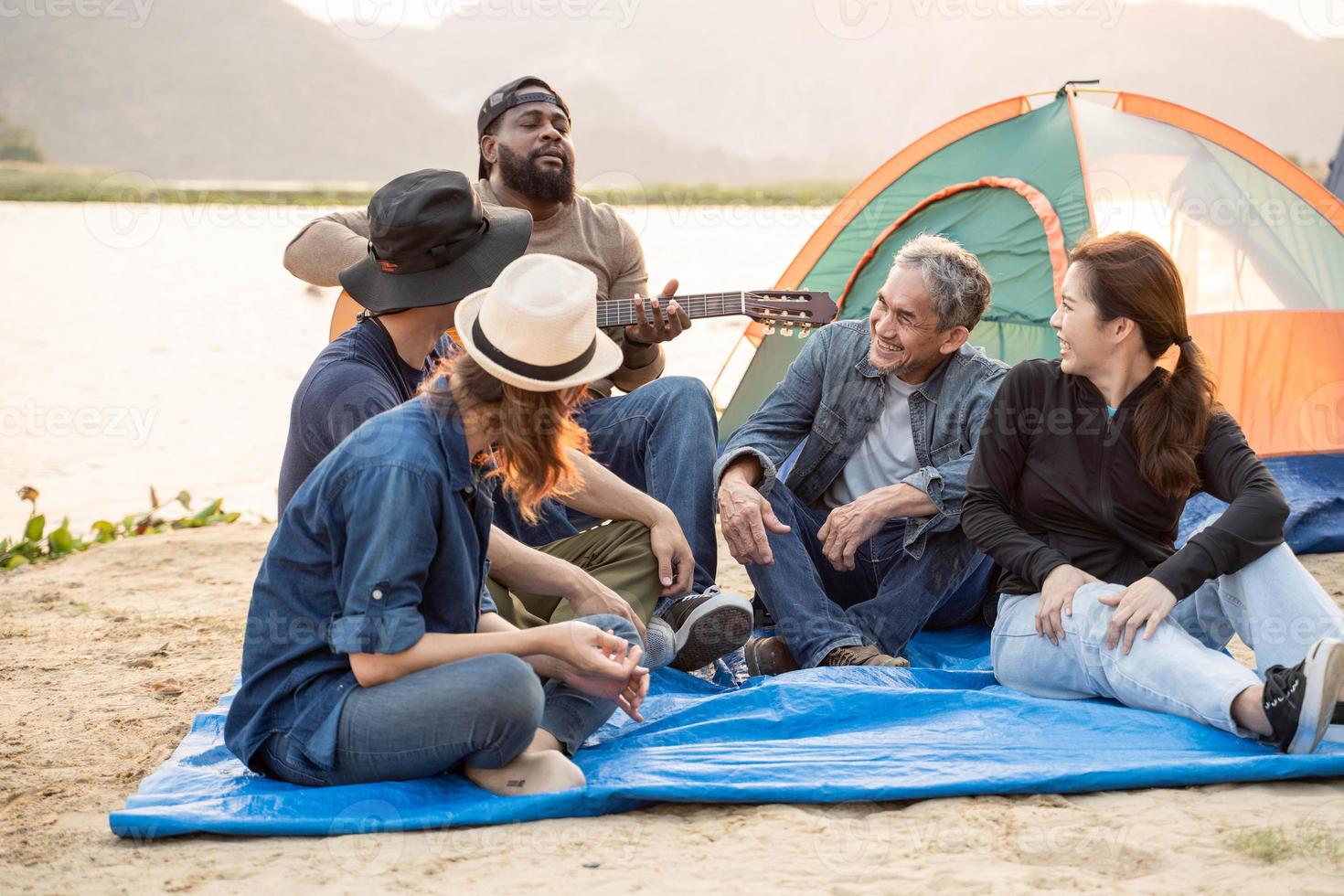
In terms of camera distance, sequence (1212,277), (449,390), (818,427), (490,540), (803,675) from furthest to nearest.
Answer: (1212,277) < (818,427) < (803,675) < (490,540) < (449,390)

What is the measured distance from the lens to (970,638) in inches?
150

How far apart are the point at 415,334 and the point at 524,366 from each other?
85 centimetres

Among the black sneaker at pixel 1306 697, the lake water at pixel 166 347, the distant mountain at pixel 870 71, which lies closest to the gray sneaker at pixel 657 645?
the black sneaker at pixel 1306 697

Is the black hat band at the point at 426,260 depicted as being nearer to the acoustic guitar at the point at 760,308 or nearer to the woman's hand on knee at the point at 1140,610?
the acoustic guitar at the point at 760,308

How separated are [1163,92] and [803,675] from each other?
3801 inches

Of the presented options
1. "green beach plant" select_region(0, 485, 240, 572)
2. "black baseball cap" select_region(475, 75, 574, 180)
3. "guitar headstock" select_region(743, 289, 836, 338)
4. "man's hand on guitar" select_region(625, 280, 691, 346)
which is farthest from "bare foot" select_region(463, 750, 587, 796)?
"green beach plant" select_region(0, 485, 240, 572)

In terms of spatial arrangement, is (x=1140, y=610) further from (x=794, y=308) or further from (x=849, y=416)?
(x=794, y=308)

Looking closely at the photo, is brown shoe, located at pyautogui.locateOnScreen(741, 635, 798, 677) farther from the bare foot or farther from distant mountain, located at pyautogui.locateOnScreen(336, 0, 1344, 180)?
distant mountain, located at pyautogui.locateOnScreen(336, 0, 1344, 180)

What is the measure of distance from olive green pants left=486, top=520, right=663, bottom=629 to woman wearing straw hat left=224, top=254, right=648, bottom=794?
23.2 inches

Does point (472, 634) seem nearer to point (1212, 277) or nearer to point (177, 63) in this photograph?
point (1212, 277)

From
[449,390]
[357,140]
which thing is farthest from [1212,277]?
[357,140]

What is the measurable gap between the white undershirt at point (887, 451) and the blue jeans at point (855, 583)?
142 millimetres

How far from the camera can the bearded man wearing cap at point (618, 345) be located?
3389mm

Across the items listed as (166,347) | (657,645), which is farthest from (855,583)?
(166,347)
